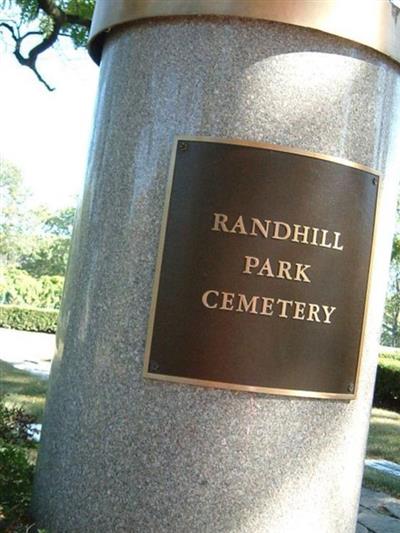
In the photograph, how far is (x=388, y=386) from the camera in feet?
44.5

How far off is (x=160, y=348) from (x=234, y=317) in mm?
349

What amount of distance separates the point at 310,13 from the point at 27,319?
25564 mm

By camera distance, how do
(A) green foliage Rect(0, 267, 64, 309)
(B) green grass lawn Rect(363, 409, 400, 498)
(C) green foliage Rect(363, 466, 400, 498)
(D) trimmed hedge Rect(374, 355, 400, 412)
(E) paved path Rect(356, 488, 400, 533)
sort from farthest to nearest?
(A) green foliage Rect(0, 267, 64, 309), (D) trimmed hedge Rect(374, 355, 400, 412), (B) green grass lawn Rect(363, 409, 400, 498), (C) green foliage Rect(363, 466, 400, 498), (E) paved path Rect(356, 488, 400, 533)

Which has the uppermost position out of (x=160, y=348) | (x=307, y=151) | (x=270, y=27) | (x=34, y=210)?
(x=34, y=210)

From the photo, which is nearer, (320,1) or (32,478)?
(320,1)

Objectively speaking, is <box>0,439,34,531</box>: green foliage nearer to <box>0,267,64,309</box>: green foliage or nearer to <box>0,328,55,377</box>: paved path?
<box>0,328,55,377</box>: paved path

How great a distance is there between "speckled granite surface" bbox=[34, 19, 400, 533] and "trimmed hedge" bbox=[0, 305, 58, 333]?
2470cm

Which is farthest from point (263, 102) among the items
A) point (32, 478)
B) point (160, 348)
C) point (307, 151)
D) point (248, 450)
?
point (32, 478)

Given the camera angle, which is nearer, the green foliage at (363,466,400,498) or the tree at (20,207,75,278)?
the green foliage at (363,466,400,498)

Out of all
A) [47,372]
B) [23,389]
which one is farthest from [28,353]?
[23,389]

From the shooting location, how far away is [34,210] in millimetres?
60938

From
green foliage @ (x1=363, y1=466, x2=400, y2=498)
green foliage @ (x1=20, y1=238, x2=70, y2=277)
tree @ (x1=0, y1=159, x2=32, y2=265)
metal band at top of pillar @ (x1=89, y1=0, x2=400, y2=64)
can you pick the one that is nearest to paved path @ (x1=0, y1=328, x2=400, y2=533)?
green foliage @ (x1=363, y1=466, x2=400, y2=498)

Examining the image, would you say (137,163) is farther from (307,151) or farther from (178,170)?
(307,151)

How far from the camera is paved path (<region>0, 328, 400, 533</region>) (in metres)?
4.68
